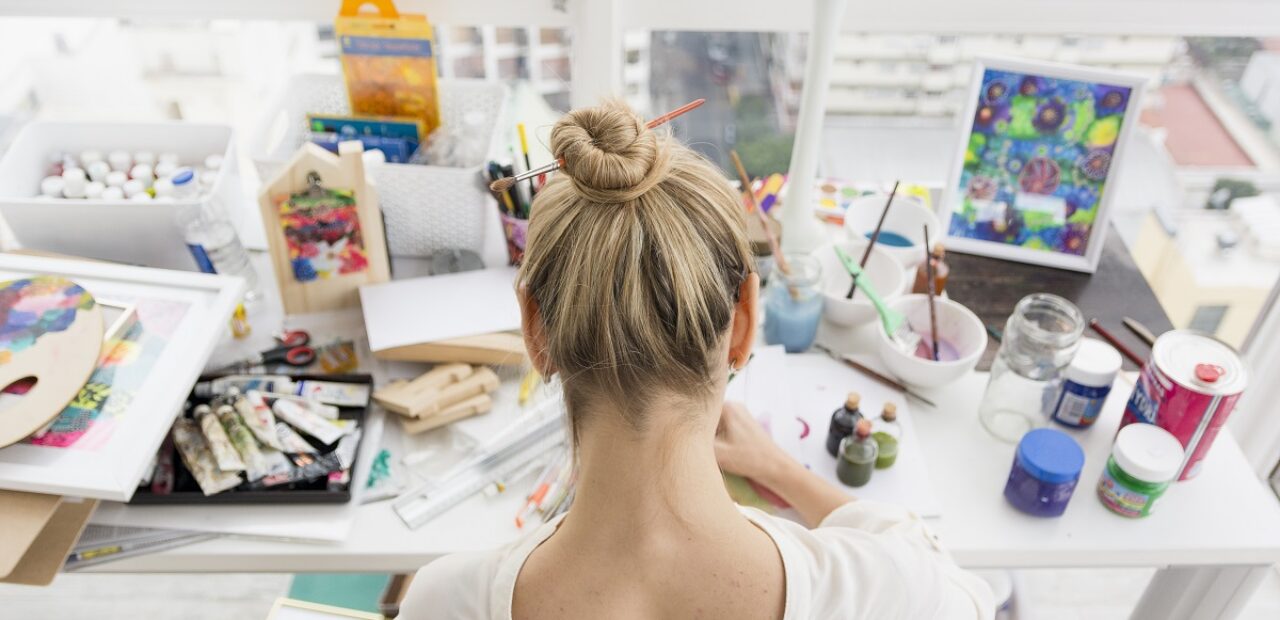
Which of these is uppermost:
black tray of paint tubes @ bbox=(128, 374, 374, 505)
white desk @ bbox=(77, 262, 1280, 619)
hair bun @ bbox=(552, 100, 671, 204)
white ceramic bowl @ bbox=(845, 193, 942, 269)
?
hair bun @ bbox=(552, 100, 671, 204)

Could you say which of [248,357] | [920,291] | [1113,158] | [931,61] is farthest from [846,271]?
[248,357]

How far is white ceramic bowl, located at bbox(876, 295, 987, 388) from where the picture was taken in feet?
3.98

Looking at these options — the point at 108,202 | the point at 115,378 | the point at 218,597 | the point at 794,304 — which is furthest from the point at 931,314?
the point at 218,597

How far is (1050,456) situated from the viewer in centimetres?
107

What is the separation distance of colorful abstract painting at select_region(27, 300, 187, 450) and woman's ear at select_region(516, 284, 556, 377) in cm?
51

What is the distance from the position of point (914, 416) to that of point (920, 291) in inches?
9.2

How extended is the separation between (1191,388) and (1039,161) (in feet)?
1.64

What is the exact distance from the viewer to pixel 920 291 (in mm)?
1386

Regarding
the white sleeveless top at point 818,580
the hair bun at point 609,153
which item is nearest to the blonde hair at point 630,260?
the hair bun at point 609,153

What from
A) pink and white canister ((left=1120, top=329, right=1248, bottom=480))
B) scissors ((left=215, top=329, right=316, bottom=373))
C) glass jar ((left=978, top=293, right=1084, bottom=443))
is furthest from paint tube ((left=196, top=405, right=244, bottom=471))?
pink and white canister ((left=1120, top=329, right=1248, bottom=480))

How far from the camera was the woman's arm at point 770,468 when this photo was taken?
106cm

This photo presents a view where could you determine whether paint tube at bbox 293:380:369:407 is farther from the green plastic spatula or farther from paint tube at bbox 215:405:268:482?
the green plastic spatula

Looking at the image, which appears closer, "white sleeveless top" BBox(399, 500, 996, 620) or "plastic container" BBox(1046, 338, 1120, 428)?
"white sleeveless top" BBox(399, 500, 996, 620)

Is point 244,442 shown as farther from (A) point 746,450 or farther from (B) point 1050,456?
(B) point 1050,456
